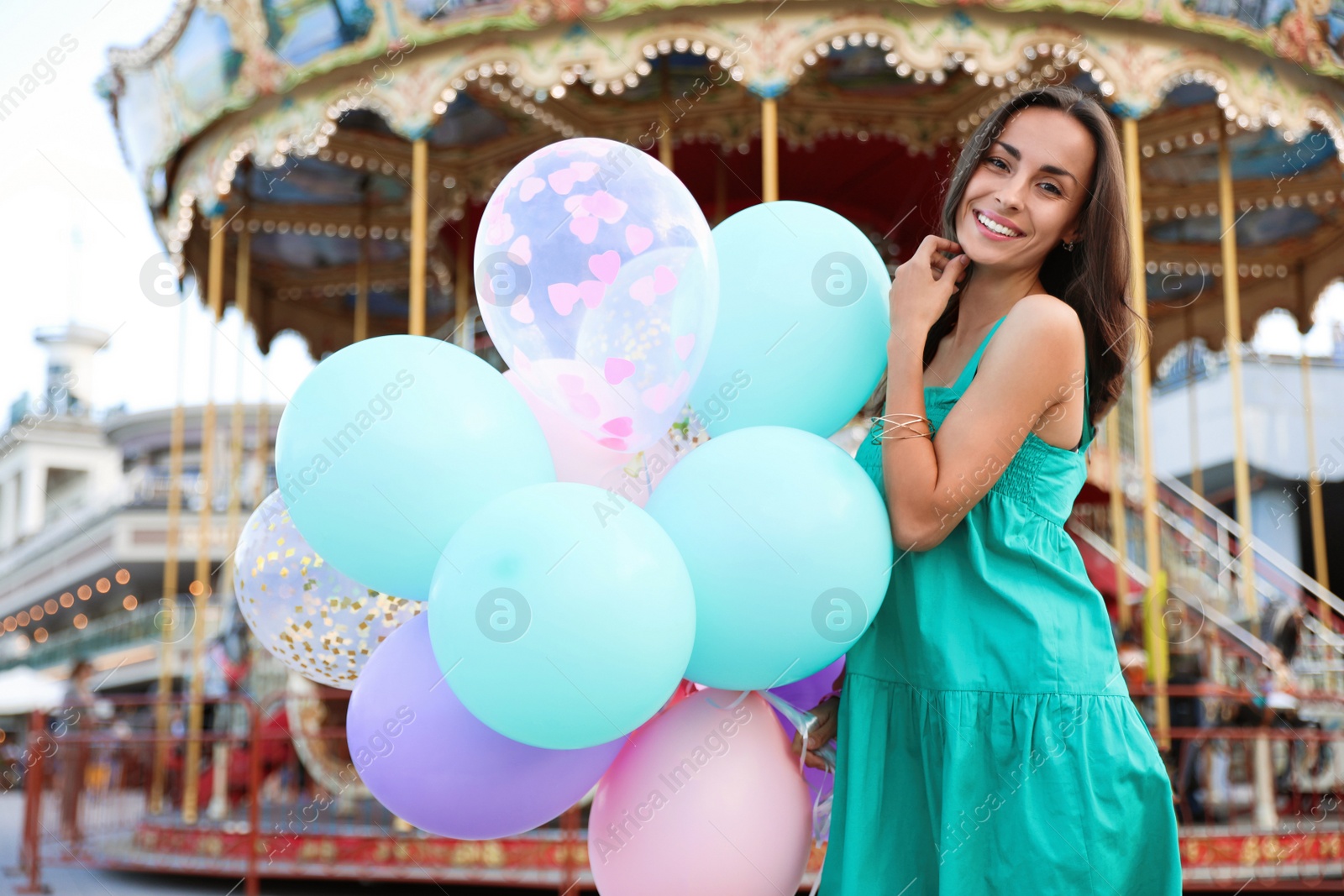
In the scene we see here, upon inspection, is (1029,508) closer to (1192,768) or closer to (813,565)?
(813,565)

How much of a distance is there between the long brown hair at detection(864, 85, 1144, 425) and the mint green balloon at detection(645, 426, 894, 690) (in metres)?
0.42

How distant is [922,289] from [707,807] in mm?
810

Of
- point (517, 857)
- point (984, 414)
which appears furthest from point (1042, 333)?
point (517, 857)

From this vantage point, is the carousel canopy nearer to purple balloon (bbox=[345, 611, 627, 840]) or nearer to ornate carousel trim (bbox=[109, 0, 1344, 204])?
ornate carousel trim (bbox=[109, 0, 1344, 204])

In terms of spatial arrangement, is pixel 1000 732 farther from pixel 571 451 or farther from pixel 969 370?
pixel 571 451

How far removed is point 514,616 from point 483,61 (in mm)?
5838

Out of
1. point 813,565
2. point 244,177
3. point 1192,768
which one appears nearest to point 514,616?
point 813,565

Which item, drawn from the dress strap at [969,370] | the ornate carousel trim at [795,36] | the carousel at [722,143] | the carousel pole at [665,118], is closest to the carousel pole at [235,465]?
the carousel at [722,143]

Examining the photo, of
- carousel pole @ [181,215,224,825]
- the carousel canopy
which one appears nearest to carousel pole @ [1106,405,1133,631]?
the carousel canopy

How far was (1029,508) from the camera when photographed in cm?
166

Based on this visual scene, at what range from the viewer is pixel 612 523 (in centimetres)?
155

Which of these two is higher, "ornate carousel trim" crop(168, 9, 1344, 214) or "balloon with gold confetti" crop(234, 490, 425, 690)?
"ornate carousel trim" crop(168, 9, 1344, 214)

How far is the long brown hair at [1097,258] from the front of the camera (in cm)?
172

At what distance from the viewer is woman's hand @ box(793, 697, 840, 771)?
5.89 feet
